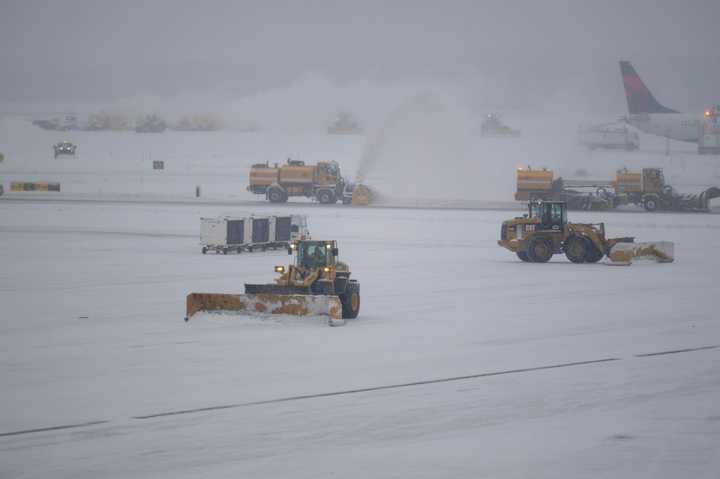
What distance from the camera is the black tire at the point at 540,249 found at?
1638 inches

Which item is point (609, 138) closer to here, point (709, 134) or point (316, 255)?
point (709, 134)

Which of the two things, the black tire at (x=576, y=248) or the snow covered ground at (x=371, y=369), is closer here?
Answer: the snow covered ground at (x=371, y=369)

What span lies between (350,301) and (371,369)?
6.33 meters

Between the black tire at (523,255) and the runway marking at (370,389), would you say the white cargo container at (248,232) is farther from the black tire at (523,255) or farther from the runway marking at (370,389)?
the runway marking at (370,389)

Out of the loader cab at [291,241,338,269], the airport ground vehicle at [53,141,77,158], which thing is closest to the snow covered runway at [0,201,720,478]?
the loader cab at [291,241,338,269]

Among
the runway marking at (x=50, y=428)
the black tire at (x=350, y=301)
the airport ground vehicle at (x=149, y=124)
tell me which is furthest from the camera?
the airport ground vehicle at (x=149, y=124)

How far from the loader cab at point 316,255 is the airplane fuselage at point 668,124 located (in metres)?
121

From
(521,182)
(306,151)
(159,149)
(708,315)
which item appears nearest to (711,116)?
(306,151)

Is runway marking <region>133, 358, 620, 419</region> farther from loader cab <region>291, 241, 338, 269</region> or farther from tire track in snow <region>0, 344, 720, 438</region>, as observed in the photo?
loader cab <region>291, 241, 338, 269</region>

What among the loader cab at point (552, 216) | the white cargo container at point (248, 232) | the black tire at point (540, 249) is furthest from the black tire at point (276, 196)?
the black tire at point (540, 249)

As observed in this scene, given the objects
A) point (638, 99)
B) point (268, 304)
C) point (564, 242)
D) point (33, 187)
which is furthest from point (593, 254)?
point (638, 99)

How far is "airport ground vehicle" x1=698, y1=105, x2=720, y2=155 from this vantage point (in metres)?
133

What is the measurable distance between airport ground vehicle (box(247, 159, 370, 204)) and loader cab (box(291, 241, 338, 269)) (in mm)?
52239

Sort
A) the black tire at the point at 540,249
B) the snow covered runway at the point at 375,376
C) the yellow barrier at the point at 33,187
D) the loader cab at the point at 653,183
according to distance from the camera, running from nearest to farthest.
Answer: the snow covered runway at the point at 375,376 < the black tire at the point at 540,249 < the loader cab at the point at 653,183 < the yellow barrier at the point at 33,187
